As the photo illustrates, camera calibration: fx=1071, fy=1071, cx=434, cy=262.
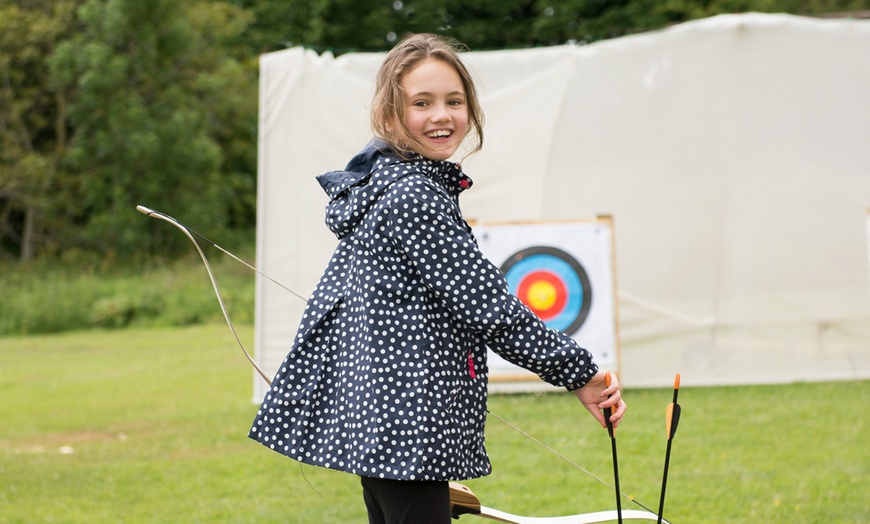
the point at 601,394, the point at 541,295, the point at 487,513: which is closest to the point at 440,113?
the point at 601,394

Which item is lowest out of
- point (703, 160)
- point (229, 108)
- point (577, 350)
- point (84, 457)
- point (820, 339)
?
point (84, 457)

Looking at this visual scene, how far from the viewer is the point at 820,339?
6.09 meters

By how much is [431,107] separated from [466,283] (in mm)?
327

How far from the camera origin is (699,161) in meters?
6.14

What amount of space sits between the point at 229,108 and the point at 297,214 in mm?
13139

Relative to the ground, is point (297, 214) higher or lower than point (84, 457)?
higher

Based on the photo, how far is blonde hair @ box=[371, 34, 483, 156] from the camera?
1.77 m

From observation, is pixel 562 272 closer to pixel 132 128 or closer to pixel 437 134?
pixel 437 134

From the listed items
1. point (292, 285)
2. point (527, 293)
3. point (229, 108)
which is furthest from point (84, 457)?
point (229, 108)

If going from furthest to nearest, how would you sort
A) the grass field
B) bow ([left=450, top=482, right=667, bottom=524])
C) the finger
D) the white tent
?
the white tent < the grass field < bow ([left=450, top=482, right=667, bottom=524]) < the finger

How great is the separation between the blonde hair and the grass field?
0.84 meters

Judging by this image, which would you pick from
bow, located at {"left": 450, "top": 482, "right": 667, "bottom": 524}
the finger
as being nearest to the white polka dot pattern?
the finger

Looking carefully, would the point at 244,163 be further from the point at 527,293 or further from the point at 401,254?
the point at 401,254

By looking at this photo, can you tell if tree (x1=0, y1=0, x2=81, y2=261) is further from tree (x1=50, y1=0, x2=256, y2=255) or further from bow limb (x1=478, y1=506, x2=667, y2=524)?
bow limb (x1=478, y1=506, x2=667, y2=524)
